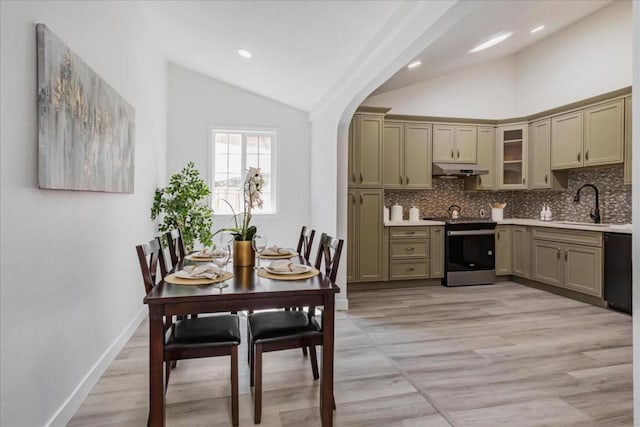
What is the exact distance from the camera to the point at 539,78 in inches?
219

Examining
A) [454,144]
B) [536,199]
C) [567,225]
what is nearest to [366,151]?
[454,144]

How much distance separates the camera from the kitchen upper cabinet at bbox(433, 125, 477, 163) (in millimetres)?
5457

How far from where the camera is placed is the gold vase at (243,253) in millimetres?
2479

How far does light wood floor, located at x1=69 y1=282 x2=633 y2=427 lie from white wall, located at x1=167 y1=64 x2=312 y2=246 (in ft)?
7.12

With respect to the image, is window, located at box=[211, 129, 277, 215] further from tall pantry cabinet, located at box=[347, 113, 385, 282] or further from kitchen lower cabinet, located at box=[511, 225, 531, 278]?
kitchen lower cabinet, located at box=[511, 225, 531, 278]

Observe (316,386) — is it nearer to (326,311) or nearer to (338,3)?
(326,311)

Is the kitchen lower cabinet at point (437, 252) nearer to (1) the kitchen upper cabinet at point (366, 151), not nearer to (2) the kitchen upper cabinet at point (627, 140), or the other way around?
(1) the kitchen upper cabinet at point (366, 151)

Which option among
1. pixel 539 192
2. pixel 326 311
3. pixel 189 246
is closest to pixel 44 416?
pixel 326 311

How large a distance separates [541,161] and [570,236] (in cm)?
126

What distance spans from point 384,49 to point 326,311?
2184 millimetres

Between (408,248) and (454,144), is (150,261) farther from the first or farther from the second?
(454,144)

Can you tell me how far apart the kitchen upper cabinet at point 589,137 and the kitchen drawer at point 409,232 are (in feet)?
6.50

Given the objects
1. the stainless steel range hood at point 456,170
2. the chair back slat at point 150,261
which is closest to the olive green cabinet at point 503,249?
the stainless steel range hood at point 456,170

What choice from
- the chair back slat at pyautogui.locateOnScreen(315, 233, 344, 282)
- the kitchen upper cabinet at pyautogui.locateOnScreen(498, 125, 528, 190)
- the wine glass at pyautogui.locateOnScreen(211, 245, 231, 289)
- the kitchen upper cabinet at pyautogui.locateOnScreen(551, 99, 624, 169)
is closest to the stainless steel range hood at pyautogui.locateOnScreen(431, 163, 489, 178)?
the kitchen upper cabinet at pyautogui.locateOnScreen(498, 125, 528, 190)
